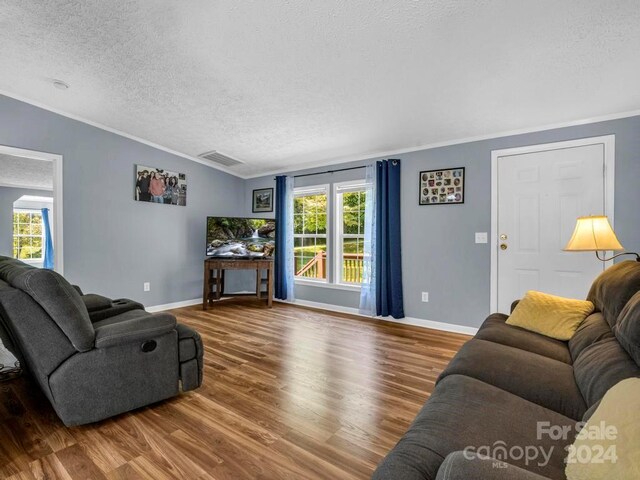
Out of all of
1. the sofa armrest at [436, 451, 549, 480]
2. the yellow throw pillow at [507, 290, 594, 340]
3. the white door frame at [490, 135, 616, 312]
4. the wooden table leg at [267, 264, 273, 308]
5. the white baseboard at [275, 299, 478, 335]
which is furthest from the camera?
the wooden table leg at [267, 264, 273, 308]

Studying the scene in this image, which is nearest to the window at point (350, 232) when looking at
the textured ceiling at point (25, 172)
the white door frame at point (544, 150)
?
the white door frame at point (544, 150)

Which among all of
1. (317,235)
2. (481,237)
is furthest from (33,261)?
(481,237)

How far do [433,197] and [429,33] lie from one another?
2.10 meters

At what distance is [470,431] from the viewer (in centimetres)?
96

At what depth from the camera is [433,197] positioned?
12.6 ft

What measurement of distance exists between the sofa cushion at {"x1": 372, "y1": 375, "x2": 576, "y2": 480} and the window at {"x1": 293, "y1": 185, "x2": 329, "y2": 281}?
3.78 m

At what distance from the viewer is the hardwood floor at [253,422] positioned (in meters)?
1.47

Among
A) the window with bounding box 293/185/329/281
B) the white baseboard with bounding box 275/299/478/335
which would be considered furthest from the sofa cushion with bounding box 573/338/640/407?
the window with bounding box 293/185/329/281

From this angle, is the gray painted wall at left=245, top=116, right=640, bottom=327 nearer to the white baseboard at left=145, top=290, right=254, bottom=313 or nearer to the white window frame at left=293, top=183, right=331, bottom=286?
the white window frame at left=293, top=183, right=331, bottom=286

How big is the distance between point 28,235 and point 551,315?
9547 mm

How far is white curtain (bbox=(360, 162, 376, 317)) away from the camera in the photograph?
13.8 ft

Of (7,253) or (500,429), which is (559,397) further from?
(7,253)

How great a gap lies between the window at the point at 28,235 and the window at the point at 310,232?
639 centimetres

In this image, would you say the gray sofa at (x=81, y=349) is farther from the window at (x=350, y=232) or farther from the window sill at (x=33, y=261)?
the window sill at (x=33, y=261)
